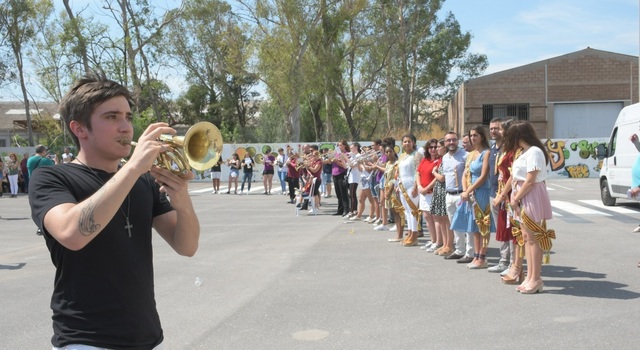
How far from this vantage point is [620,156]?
1509cm

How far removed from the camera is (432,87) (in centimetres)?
4875

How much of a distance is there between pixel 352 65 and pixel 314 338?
139 ft

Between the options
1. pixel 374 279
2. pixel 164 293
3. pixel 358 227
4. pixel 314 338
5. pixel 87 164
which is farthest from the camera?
pixel 358 227

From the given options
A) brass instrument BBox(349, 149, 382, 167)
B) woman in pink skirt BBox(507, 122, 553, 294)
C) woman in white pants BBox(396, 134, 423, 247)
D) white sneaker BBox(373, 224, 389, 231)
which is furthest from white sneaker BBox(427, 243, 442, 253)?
brass instrument BBox(349, 149, 382, 167)

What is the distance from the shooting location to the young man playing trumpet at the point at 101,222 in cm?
230

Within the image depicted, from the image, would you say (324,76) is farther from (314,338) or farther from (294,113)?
(314,338)

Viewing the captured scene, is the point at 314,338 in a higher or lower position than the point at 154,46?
lower

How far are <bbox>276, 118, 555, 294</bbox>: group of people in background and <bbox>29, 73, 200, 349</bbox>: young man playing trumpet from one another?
5.19 m

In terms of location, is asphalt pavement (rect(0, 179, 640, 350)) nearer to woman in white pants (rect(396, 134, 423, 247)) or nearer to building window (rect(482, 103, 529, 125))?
woman in white pants (rect(396, 134, 423, 247))

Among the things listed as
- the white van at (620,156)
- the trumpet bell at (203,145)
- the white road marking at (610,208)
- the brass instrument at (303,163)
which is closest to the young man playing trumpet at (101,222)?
the trumpet bell at (203,145)

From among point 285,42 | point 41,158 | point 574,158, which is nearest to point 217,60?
point 285,42

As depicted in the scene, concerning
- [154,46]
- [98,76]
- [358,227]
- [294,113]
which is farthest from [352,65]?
[98,76]

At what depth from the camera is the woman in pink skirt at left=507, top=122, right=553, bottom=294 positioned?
6832 millimetres

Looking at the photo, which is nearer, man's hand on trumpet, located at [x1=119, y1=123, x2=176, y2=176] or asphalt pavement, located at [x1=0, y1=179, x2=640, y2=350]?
man's hand on trumpet, located at [x1=119, y1=123, x2=176, y2=176]
